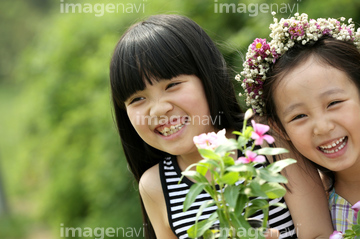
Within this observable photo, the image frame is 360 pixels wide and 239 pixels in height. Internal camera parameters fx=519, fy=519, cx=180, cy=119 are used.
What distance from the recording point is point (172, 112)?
219cm

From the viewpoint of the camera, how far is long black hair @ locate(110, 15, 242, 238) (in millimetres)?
2205

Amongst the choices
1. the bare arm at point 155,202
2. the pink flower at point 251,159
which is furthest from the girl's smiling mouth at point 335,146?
the bare arm at point 155,202

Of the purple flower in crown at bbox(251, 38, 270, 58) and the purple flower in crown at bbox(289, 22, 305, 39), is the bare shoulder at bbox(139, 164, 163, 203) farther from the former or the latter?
the purple flower in crown at bbox(289, 22, 305, 39)

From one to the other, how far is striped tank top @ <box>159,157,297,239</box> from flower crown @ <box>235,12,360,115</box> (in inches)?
18.2

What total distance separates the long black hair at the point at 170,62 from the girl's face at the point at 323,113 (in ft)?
1.25

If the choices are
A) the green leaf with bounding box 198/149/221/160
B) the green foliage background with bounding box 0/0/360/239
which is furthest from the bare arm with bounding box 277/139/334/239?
the green foliage background with bounding box 0/0/360/239

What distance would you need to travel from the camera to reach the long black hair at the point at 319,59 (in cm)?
203

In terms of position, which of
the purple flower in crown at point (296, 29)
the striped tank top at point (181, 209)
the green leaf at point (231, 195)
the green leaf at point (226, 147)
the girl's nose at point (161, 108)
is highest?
the purple flower in crown at point (296, 29)

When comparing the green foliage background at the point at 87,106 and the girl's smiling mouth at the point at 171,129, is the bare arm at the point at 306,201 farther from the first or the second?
the green foliage background at the point at 87,106

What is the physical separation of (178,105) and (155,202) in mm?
551

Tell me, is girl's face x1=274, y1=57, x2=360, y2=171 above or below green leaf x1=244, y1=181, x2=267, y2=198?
above

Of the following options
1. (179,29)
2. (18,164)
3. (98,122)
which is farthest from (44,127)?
(179,29)

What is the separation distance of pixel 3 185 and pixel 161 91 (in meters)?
8.41

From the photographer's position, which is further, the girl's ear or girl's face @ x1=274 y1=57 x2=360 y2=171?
the girl's ear
